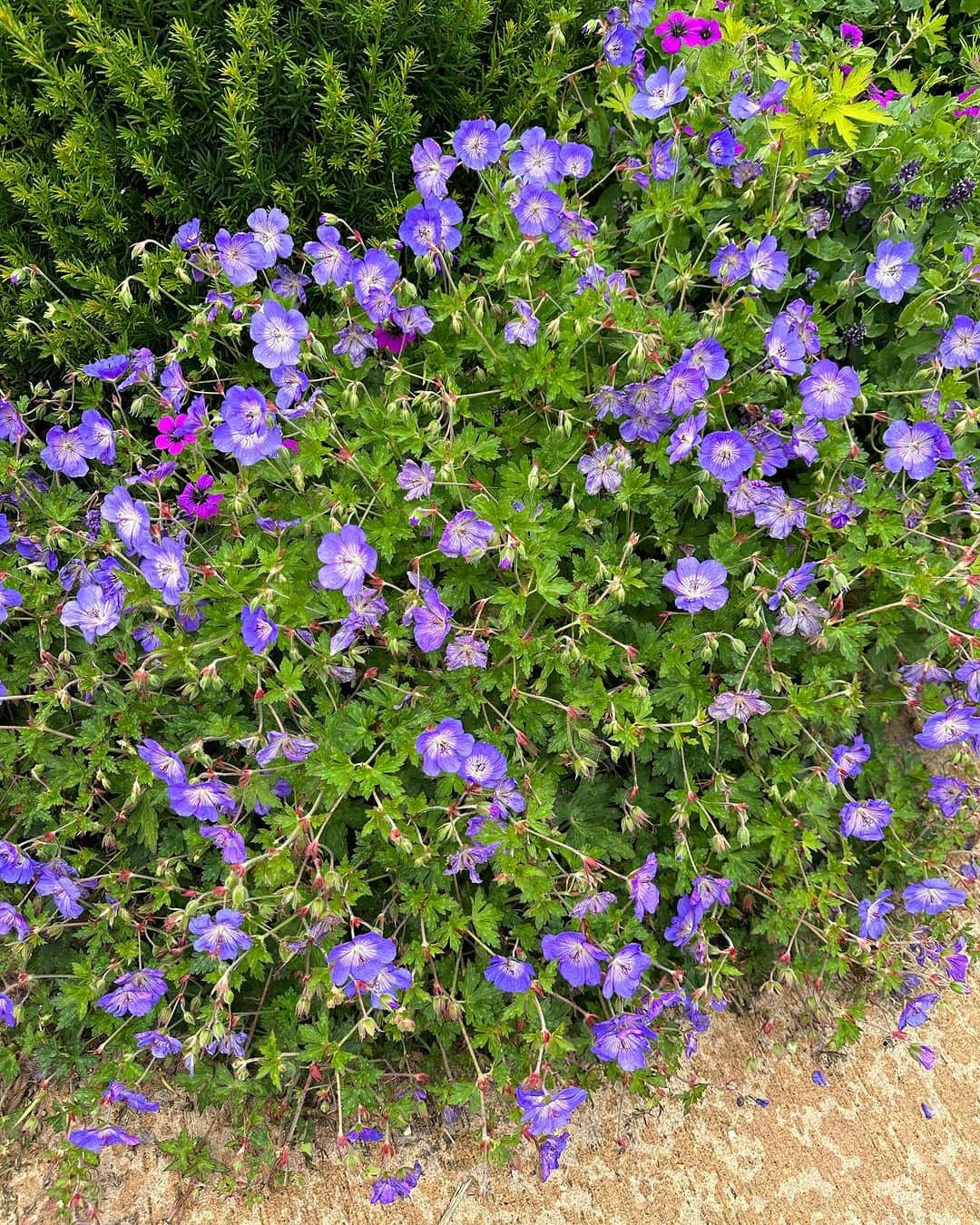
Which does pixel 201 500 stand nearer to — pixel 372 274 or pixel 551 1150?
pixel 372 274

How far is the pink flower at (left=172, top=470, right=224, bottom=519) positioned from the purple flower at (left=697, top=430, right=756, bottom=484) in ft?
4.31

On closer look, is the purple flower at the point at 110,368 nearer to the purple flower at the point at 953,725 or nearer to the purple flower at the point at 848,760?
the purple flower at the point at 848,760

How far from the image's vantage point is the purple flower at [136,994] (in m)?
2.25

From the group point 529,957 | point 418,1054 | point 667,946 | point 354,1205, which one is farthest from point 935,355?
point 354,1205

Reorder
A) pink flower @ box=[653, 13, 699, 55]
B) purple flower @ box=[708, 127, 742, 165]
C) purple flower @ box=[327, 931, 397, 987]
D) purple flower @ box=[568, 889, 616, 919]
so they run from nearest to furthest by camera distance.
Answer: purple flower @ box=[327, 931, 397, 987] → purple flower @ box=[568, 889, 616, 919] → purple flower @ box=[708, 127, 742, 165] → pink flower @ box=[653, 13, 699, 55]

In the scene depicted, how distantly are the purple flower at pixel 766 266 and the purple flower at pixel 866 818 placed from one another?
55.6 inches

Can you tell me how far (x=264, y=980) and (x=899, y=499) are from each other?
221 cm

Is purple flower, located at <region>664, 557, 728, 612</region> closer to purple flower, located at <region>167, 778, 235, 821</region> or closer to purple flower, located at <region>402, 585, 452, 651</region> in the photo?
purple flower, located at <region>402, 585, 452, 651</region>

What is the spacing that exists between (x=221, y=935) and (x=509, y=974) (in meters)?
0.67

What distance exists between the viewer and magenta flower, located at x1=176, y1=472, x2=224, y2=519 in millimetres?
2514

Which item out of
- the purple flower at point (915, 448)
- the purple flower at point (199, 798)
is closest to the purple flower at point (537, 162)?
the purple flower at point (915, 448)

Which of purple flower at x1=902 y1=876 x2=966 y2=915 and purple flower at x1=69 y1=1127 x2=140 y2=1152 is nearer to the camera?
purple flower at x1=69 y1=1127 x2=140 y2=1152

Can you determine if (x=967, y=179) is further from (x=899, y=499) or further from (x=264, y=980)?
(x=264, y=980)

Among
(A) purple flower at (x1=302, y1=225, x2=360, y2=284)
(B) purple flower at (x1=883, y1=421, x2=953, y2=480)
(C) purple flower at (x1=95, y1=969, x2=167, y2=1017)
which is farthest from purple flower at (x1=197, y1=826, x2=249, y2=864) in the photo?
(B) purple flower at (x1=883, y1=421, x2=953, y2=480)
